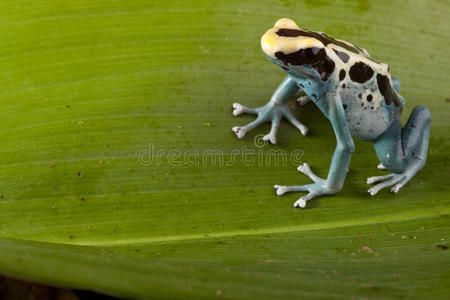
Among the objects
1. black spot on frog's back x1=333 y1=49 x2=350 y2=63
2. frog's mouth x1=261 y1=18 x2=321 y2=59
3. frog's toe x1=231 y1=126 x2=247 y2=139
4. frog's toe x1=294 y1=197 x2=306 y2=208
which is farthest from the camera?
frog's toe x1=231 y1=126 x2=247 y2=139

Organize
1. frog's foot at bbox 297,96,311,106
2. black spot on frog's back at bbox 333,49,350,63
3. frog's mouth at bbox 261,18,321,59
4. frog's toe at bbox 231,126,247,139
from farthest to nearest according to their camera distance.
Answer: frog's foot at bbox 297,96,311,106
frog's toe at bbox 231,126,247,139
black spot on frog's back at bbox 333,49,350,63
frog's mouth at bbox 261,18,321,59

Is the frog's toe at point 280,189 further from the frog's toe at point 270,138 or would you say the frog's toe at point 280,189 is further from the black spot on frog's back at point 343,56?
the black spot on frog's back at point 343,56

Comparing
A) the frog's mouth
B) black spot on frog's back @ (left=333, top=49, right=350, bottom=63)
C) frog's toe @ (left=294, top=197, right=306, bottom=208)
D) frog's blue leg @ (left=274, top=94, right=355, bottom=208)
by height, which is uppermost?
the frog's mouth

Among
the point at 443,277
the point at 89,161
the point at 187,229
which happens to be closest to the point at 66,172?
the point at 89,161

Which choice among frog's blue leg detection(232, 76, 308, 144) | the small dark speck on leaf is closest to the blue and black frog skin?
frog's blue leg detection(232, 76, 308, 144)

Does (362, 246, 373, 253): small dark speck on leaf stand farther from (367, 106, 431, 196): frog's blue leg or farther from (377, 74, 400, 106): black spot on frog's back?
(377, 74, 400, 106): black spot on frog's back

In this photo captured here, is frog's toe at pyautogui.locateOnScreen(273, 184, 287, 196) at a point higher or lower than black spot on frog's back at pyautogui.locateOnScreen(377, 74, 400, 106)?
lower

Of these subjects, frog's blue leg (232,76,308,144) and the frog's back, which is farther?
frog's blue leg (232,76,308,144)

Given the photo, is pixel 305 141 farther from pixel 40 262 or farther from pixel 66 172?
pixel 40 262
